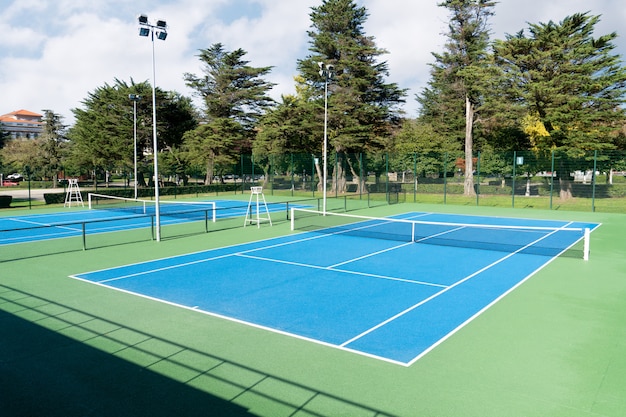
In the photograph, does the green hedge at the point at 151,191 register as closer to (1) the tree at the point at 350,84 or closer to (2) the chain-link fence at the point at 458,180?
(2) the chain-link fence at the point at 458,180

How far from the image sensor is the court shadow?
230 inches

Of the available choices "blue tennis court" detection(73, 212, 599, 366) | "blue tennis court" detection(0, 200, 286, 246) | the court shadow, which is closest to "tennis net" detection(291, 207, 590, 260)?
"blue tennis court" detection(73, 212, 599, 366)

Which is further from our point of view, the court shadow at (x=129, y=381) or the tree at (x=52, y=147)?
the tree at (x=52, y=147)

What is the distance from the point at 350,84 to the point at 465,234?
2724cm

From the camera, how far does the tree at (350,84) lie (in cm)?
4312

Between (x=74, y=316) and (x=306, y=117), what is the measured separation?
38862 mm

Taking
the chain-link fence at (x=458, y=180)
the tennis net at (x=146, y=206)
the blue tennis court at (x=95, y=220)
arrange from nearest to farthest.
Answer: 1. the blue tennis court at (x=95, y=220)
2. the tennis net at (x=146, y=206)
3. the chain-link fence at (x=458, y=180)

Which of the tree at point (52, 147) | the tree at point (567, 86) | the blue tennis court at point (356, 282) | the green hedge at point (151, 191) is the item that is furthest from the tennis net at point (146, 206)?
the tree at point (52, 147)

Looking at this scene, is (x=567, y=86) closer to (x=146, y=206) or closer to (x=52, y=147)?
(x=146, y=206)

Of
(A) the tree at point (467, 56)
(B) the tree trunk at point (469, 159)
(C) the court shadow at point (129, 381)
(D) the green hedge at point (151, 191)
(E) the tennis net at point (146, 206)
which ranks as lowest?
(C) the court shadow at point (129, 381)

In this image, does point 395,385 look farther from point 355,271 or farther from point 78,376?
point 355,271

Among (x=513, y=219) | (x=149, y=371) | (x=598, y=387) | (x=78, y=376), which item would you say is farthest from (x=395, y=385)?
(x=513, y=219)

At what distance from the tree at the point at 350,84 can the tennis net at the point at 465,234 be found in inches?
781

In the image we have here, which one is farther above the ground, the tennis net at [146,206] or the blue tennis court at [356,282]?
the tennis net at [146,206]
